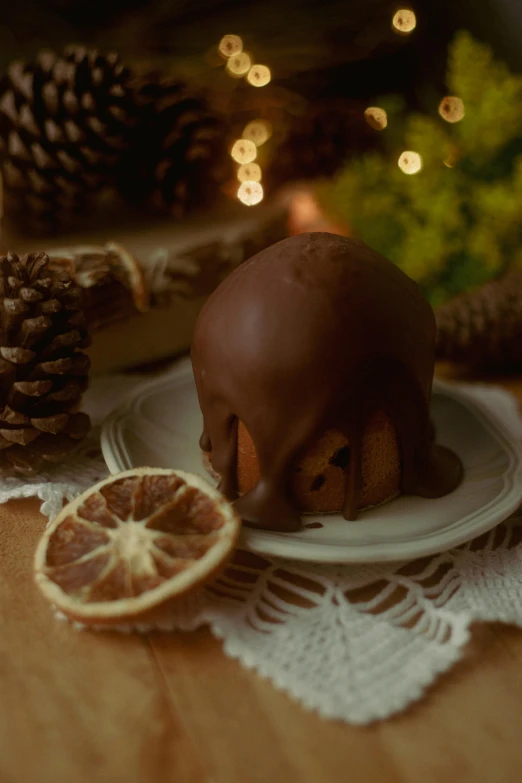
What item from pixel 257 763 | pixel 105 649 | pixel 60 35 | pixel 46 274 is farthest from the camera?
pixel 60 35

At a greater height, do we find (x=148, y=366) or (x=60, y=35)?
(x=60, y=35)

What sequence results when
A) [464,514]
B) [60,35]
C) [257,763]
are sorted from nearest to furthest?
[257,763], [464,514], [60,35]

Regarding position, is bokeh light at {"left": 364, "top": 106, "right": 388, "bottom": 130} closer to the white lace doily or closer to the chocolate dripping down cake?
the chocolate dripping down cake

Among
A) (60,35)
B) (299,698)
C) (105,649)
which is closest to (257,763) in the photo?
(299,698)

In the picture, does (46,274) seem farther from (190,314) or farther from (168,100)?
(168,100)

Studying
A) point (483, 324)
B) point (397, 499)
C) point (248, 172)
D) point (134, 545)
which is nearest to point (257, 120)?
point (248, 172)

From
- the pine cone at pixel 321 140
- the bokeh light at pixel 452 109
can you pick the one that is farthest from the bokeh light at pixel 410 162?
the pine cone at pixel 321 140

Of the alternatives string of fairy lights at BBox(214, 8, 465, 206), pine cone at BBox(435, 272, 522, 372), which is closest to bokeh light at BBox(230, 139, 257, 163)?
string of fairy lights at BBox(214, 8, 465, 206)
